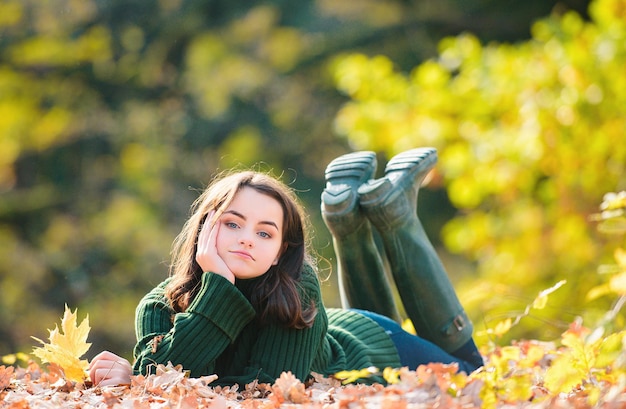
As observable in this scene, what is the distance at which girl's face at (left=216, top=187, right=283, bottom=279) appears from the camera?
2.65m

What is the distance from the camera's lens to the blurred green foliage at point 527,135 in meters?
5.70

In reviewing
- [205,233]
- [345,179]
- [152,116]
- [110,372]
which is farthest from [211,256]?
[152,116]

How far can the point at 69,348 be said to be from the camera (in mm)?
2666

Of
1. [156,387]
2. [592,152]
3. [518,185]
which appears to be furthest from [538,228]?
[156,387]

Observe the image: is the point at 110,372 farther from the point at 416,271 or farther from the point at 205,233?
the point at 416,271

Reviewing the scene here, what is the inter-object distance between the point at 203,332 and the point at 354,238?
959mm

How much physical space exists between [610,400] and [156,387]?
1.18m

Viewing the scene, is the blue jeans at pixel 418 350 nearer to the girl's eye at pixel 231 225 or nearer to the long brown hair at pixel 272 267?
the long brown hair at pixel 272 267

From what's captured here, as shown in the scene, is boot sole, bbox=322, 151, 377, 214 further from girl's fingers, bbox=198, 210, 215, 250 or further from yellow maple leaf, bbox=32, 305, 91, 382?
yellow maple leaf, bbox=32, 305, 91, 382

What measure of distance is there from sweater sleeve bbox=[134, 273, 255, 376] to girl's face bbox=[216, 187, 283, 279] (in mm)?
103

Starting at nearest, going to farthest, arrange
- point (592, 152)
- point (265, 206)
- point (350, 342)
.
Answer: point (265, 206) < point (350, 342) < point (592, 152)

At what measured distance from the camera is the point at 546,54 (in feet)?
19.8

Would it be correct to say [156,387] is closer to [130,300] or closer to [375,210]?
[375,210]

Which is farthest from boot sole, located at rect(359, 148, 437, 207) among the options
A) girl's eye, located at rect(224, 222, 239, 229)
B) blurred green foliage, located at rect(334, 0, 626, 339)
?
blurred green foliage, located at rect(334, 0, 626, 339)
